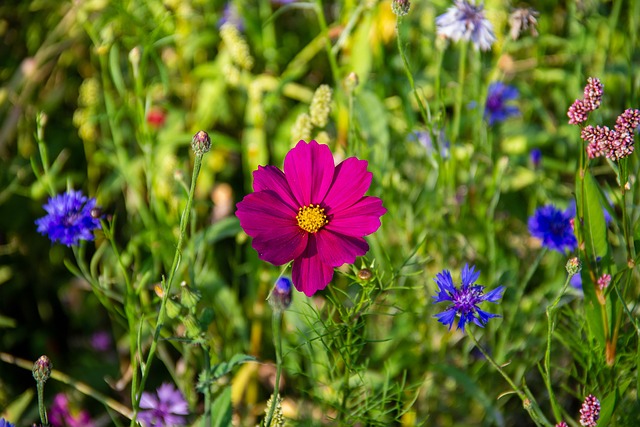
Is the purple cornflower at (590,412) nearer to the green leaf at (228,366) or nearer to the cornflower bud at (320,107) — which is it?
the green leaf at (228,366)

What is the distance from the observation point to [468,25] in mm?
1088

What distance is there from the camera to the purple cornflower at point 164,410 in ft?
3.58

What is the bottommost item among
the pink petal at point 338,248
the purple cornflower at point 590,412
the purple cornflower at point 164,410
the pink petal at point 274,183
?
the purple cornflower at point 590,412

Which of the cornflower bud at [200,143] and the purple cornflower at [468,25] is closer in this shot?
the cornflower bud at [200,143]

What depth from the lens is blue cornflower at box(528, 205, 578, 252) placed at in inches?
39.7

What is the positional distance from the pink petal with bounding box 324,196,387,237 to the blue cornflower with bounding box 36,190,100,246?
1.09 feet

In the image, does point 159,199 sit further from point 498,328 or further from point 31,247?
point 498,328

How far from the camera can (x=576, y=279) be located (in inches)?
44.6

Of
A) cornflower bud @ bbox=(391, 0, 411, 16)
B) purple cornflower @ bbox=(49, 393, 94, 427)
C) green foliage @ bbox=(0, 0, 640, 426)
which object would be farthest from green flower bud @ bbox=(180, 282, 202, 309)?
purple cornflower @ bbox=(49, 393, 94, 427)

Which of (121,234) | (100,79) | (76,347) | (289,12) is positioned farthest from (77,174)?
(289,12)

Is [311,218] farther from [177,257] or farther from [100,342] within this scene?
[100,342]

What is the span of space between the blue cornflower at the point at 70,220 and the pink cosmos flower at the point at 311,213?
10.5 inches

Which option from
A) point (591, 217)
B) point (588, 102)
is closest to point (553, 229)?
point (591, 217)

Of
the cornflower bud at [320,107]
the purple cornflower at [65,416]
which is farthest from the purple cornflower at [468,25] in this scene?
the purple cornflower at [65,416]
